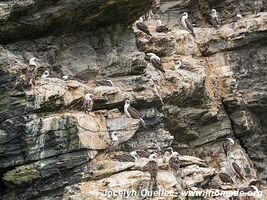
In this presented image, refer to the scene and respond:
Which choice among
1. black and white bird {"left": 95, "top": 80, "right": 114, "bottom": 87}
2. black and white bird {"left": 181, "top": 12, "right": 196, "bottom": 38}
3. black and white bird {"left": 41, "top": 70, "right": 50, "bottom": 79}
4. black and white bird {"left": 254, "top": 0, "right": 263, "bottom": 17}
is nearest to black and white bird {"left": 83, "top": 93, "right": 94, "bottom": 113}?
black and white bird {"left": 41, "top": 70, "right": 50, "bottom": 79}

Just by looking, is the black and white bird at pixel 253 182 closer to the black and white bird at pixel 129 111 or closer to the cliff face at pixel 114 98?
the cliff face at pixel 114 98

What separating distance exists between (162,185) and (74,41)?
20.1 ft

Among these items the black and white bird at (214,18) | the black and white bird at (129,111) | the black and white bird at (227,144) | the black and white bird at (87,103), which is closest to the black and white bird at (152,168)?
the black and white bird at (129,111)

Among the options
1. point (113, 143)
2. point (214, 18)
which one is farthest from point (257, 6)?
point (113, 143)

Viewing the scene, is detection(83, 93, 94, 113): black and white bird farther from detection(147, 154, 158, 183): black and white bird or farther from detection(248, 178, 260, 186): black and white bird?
detection(248, 178, 260, 186): black and white bird

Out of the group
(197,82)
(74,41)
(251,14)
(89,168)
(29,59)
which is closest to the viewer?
(89,168)

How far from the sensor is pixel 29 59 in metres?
20.8

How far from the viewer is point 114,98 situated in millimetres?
21500

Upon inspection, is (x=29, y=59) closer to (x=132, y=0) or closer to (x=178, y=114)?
(x=132, y=0)

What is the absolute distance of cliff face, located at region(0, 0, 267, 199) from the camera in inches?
749

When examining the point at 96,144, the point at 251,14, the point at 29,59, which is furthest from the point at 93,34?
the point at 251,14

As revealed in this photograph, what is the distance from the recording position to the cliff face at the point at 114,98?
1903 centimetres

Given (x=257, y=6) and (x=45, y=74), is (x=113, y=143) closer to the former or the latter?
(x=45, y=74)

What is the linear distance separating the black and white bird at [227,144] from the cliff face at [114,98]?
0.78ft
